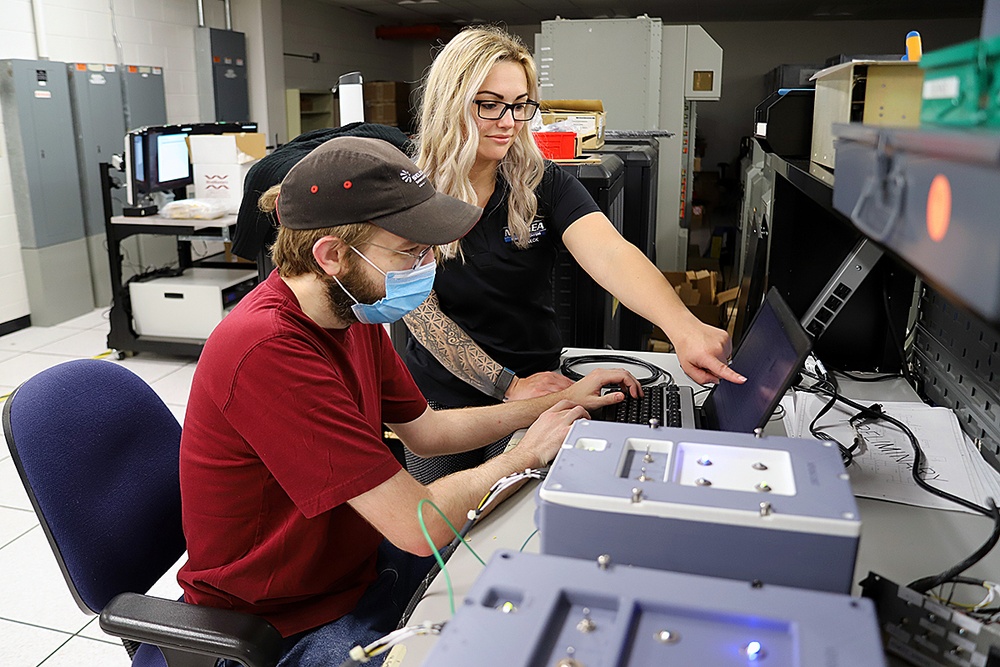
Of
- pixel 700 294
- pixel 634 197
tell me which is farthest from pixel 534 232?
pixel 700 294

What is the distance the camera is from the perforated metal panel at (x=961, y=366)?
1.40 meters

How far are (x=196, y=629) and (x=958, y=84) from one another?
3.53 ft

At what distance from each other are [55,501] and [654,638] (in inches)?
36.5

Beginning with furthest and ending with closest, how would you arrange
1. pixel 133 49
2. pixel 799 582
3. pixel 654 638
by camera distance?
pixel 133 49 < pixel 799 582 < pixel 654 638

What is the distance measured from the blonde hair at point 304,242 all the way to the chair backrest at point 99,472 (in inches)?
15.0

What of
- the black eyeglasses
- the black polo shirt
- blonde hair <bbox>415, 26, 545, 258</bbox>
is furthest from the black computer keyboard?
the black eyeglasses

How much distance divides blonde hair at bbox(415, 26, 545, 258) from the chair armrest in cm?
90

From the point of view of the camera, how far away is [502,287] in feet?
6.06

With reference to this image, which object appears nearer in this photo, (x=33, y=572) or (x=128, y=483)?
(x=128, y=483)

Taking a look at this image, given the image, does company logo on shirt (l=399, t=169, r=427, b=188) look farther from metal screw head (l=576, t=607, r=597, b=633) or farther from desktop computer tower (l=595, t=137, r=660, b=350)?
desktop computer tower (l=595, t=137, r=660, b=350)

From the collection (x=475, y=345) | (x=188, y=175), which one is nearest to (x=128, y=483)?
(x=475, y=345)

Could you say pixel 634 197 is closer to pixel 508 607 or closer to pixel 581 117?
pixel 581 117

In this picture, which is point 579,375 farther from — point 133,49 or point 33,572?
point 133,49

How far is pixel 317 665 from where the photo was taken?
46.6 inches
